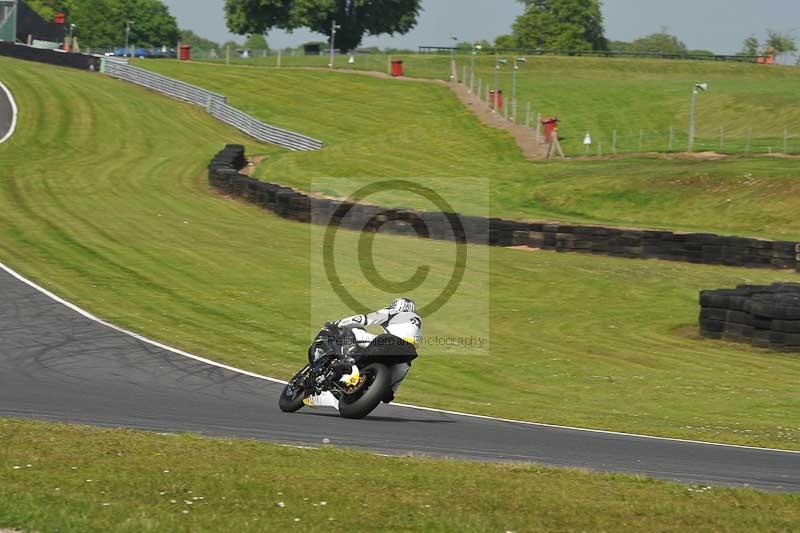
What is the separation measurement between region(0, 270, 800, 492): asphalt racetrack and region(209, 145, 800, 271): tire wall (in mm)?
13583

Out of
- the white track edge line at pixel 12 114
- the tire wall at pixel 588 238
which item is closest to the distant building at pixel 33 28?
the white track edge line at pixel 12 114

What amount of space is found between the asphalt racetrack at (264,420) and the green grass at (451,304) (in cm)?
88

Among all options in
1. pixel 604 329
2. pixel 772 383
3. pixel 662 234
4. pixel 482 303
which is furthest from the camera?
pixel 662 234

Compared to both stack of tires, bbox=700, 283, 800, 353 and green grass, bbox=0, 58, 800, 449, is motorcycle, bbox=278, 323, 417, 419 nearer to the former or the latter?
green grass, bbox=0, 58, 800, 449

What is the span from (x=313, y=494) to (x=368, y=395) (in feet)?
12.0

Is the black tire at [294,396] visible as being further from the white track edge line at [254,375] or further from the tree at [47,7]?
the tree at [47,7]

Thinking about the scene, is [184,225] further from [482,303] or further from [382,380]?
[382,380]

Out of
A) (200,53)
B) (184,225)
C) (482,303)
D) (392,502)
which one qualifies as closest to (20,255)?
(184,225)

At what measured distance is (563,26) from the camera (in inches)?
6038

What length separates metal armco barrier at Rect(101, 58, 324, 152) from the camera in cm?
5053

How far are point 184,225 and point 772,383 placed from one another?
17.1 meters

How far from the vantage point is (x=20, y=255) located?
23.9 meters

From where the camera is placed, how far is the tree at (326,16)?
355 feet

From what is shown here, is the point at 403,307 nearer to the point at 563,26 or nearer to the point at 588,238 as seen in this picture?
the point at 588,238
